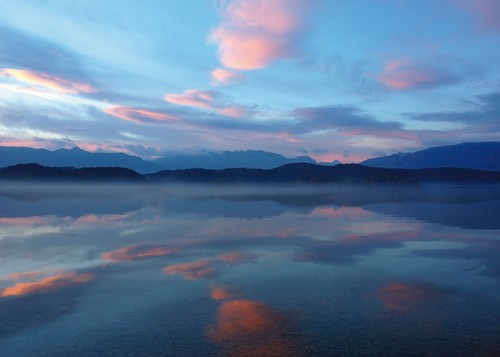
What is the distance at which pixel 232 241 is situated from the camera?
2714cm

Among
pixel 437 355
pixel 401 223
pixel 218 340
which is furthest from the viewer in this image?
pixel 401 223

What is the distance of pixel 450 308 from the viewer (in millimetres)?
13781

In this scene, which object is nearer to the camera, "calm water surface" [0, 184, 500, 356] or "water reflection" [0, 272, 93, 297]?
"calm water surface" [0, 184, 500, 356]

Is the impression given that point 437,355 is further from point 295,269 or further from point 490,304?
point 295,269

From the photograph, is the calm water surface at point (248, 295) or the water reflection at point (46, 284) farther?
the water reflection at point (46, 284)

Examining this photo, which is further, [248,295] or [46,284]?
[46,284]

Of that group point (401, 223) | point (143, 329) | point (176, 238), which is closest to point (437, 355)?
point (143, 329)

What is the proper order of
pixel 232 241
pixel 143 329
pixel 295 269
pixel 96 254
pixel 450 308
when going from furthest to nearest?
pixel 232 241
pixel 96 254
pixel 295 269
pixel 450 308
pixel 143 329

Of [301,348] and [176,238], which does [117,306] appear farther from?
[176,238]

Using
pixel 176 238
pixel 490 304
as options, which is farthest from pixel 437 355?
pixel 176 238

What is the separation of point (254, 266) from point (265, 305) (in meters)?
5.87

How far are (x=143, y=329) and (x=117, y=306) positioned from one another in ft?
8.53

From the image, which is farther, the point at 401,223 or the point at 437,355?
the point at 401,223

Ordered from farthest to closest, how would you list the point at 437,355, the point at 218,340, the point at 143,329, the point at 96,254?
the point at 96,254, the point at 143,329, the point at 218,340, the point at 437,355
